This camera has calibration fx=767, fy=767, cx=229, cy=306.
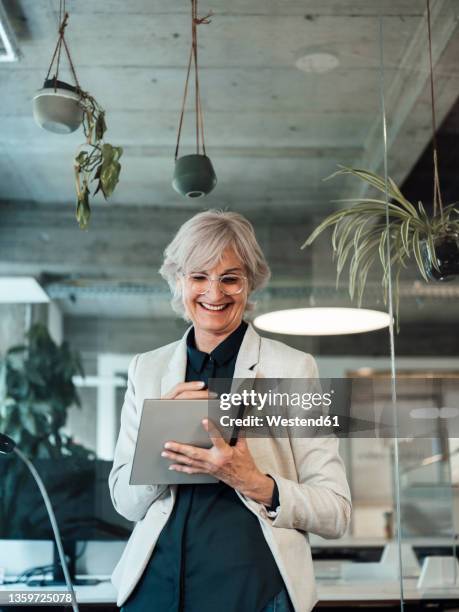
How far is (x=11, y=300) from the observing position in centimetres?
322

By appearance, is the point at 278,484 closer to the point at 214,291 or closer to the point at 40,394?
the point at 214,291

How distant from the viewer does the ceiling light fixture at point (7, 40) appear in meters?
2.80

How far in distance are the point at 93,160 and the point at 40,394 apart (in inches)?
54.3

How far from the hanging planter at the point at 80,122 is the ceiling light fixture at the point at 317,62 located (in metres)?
0.95

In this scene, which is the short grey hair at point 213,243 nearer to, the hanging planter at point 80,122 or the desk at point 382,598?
the hanging planter at point 80,122

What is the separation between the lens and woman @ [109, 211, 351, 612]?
6.01 ft

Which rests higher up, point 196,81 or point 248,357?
point 196,81

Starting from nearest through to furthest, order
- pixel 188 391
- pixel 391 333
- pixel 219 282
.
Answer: pixel 188 391 → pixel 219 282 → pixel 391 333

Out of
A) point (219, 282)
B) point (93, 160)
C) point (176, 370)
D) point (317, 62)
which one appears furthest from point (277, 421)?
point (317, 62)

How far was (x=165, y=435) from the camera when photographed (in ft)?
6.15

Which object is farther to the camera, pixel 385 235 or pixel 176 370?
pixel 385 235

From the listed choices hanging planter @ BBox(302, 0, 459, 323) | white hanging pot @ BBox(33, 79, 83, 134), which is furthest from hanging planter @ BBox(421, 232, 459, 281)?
white hanging pot @ BBox(33, 79, 83, 134)

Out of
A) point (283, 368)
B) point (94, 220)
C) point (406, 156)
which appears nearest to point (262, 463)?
point (283, 368)

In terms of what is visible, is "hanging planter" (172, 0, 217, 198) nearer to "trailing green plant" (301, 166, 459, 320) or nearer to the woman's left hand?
"trailing green plant" (301, 166, 459, 320)
